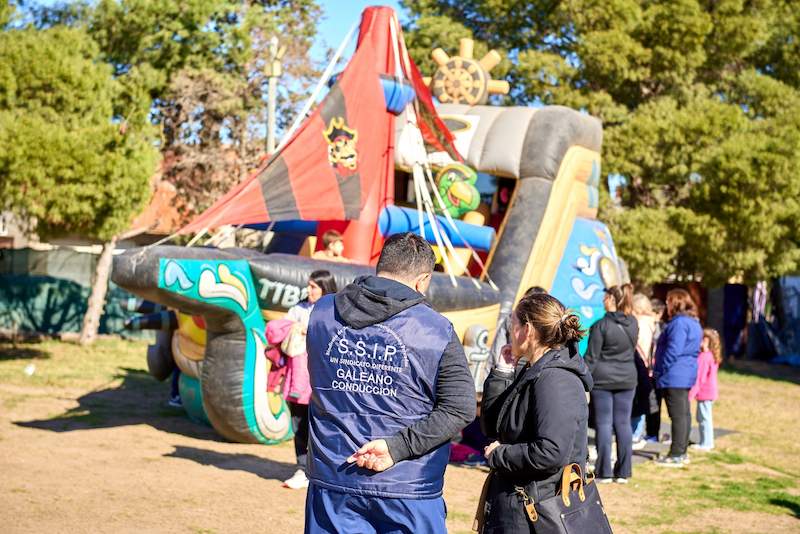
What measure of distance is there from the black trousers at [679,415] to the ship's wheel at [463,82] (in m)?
5.15

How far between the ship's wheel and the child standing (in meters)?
4.43

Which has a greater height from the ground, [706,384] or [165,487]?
[706,384]

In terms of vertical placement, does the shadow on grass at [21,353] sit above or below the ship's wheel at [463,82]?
below

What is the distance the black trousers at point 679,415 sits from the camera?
8.46 metres

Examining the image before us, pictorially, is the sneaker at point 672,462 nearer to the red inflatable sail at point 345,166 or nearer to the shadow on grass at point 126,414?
the red inflatable sail at point 345,166

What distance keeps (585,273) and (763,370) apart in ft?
35.6

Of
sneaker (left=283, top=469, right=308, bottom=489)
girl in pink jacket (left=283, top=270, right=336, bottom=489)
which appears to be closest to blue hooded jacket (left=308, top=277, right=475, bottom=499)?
girl in pink jacket (left=283, top=270, right=336, bottom=489)

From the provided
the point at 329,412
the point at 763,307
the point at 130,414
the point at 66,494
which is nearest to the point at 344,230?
the point at 130,414

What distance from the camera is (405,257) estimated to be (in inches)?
134

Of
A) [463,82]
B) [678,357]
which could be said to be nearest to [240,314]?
[678,357]

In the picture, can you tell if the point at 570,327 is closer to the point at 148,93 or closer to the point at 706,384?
the point at 706,384

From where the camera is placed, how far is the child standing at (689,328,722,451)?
9359mm

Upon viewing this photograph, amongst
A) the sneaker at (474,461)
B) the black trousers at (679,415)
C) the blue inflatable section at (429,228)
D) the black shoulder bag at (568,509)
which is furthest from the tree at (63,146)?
the black shoulder bag at (568,509)

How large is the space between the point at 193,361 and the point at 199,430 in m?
0.75
